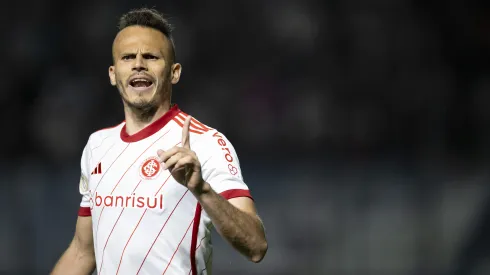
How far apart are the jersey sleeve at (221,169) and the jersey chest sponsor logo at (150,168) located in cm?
17

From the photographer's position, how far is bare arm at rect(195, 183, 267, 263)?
222 centimetres

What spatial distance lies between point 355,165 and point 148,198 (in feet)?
11.9

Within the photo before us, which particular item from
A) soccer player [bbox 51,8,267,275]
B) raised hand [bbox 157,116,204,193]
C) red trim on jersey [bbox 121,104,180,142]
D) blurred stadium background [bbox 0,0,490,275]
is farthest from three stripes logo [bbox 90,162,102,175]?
blurred stadium background [bbox 0,0,490,275]

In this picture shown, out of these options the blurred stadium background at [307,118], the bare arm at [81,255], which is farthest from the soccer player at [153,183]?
the blurred stadium background at [307,118]

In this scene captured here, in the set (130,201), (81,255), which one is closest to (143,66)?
(130,201)

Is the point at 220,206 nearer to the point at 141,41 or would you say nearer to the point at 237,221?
the point at 237,221

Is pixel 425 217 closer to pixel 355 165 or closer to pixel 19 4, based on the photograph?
pixel 355 165

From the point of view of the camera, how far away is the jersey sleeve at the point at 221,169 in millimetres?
2453

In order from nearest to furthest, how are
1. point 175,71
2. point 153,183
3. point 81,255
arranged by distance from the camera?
1. point 153,183
2. point 175,71
3. point 81,255

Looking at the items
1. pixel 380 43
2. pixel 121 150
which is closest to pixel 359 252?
pixel 380 43

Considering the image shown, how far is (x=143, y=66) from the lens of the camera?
2666mm

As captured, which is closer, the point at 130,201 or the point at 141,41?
the point at 130,201

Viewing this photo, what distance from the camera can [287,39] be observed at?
630 centimetres

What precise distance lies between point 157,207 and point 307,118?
365 centimetres
